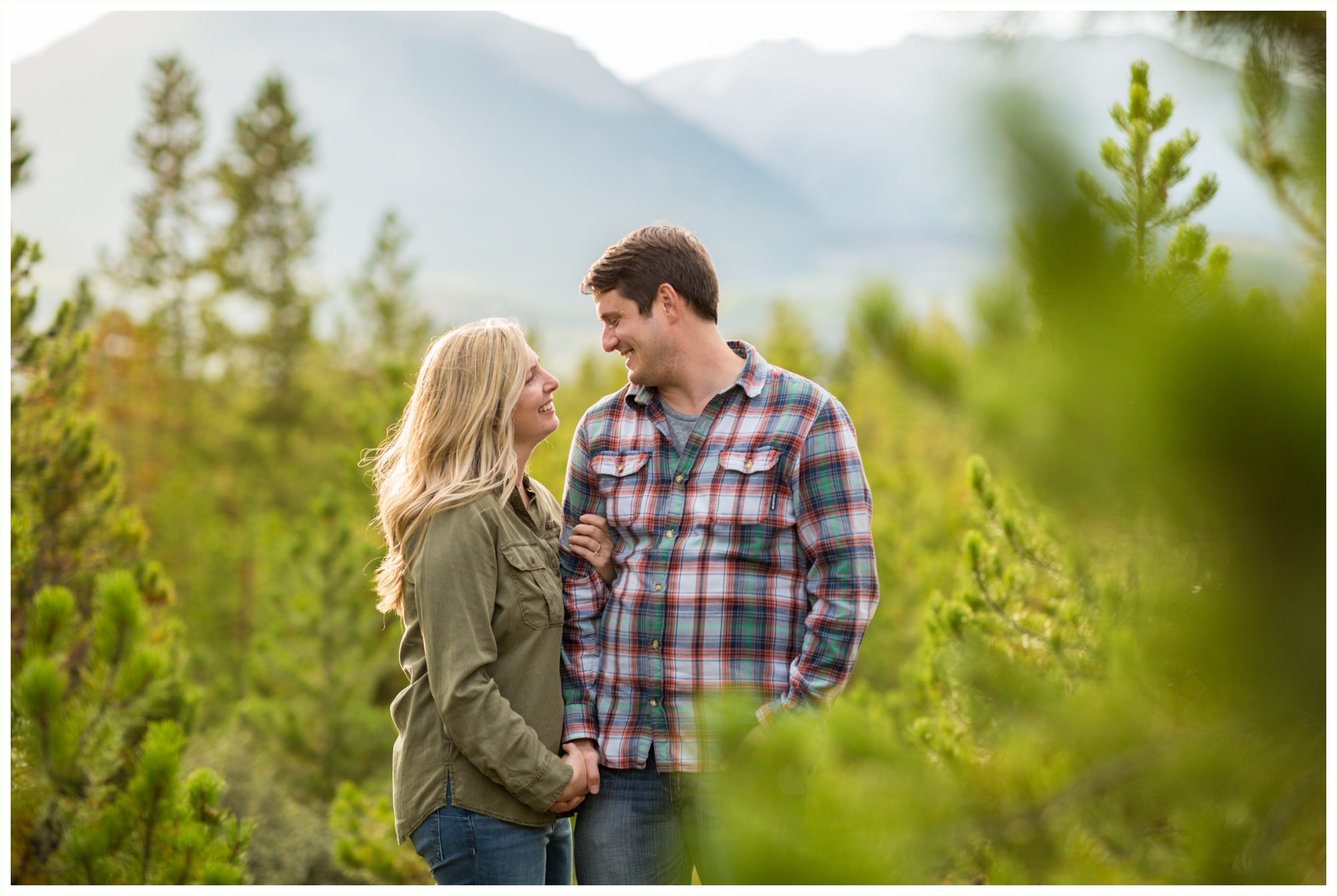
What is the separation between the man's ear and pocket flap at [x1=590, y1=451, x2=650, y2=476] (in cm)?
34

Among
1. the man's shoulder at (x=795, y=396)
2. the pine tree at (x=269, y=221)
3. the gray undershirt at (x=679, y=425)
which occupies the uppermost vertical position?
the pine tree at (x=269, y=221)

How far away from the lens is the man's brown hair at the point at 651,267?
2166 millimetres

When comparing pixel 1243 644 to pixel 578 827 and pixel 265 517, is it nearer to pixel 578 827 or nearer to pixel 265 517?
pixel 578 827

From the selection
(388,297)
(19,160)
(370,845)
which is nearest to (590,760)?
(370,845)

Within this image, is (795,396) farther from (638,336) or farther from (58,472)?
(58,472)

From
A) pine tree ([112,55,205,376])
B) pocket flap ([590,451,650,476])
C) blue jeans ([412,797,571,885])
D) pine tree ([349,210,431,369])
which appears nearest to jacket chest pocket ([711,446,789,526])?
pocket flap ([590,451,650,476])

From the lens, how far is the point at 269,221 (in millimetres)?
20641

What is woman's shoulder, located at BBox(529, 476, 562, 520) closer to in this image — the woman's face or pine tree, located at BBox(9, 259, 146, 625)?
the woman's face

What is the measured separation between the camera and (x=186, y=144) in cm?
2059

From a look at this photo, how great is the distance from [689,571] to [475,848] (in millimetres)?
765

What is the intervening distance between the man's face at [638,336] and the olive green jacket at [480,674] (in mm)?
479

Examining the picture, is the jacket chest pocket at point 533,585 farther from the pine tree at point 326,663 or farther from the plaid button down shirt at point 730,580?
the pine tree at point 326,663

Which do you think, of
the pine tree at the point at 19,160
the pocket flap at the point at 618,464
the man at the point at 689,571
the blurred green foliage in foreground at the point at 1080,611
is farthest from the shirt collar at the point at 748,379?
the pine tree at the point at 19,160

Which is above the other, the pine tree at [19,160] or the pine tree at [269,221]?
the pine tree at [269,221]
